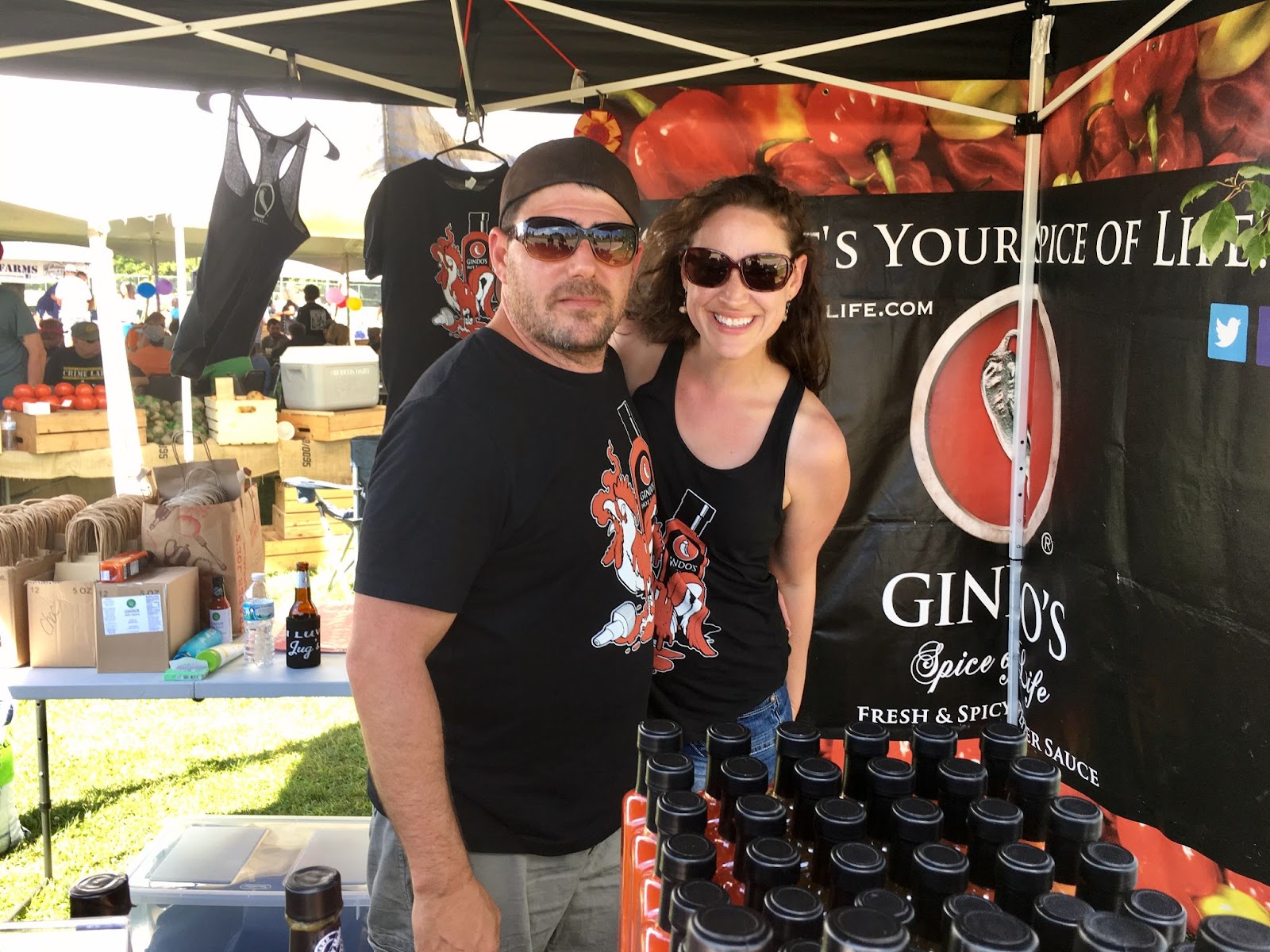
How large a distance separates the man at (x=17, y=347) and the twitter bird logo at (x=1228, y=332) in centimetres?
851

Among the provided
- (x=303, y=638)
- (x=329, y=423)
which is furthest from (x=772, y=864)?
(x=329, y=423)

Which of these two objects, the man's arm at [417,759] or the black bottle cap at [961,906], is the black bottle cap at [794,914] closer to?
the black bottle cap at [961,906]

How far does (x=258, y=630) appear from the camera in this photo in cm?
278

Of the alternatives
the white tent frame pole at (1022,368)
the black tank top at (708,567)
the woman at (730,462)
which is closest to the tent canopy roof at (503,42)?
the white tent frame pole at (1022,368)

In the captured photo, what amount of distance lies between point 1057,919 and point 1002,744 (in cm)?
33

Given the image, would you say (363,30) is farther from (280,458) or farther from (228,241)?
(280,458)

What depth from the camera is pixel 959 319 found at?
297 cm

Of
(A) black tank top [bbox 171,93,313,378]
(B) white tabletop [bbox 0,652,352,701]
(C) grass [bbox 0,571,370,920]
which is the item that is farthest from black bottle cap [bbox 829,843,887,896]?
(C) grass [bbox 0,571,370,920]

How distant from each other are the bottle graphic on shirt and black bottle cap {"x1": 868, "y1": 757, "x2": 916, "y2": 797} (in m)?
0.91

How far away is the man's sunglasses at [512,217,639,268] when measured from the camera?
157 centimetres

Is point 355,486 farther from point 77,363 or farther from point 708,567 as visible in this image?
point 77,363

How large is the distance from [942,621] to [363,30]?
257 centimetres

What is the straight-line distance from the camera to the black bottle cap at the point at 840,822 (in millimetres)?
896

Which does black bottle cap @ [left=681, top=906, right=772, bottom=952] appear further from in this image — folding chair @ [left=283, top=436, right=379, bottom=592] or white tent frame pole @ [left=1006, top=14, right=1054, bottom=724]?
folding chair @ [left=283, top=436, right=379, bottom=592]
